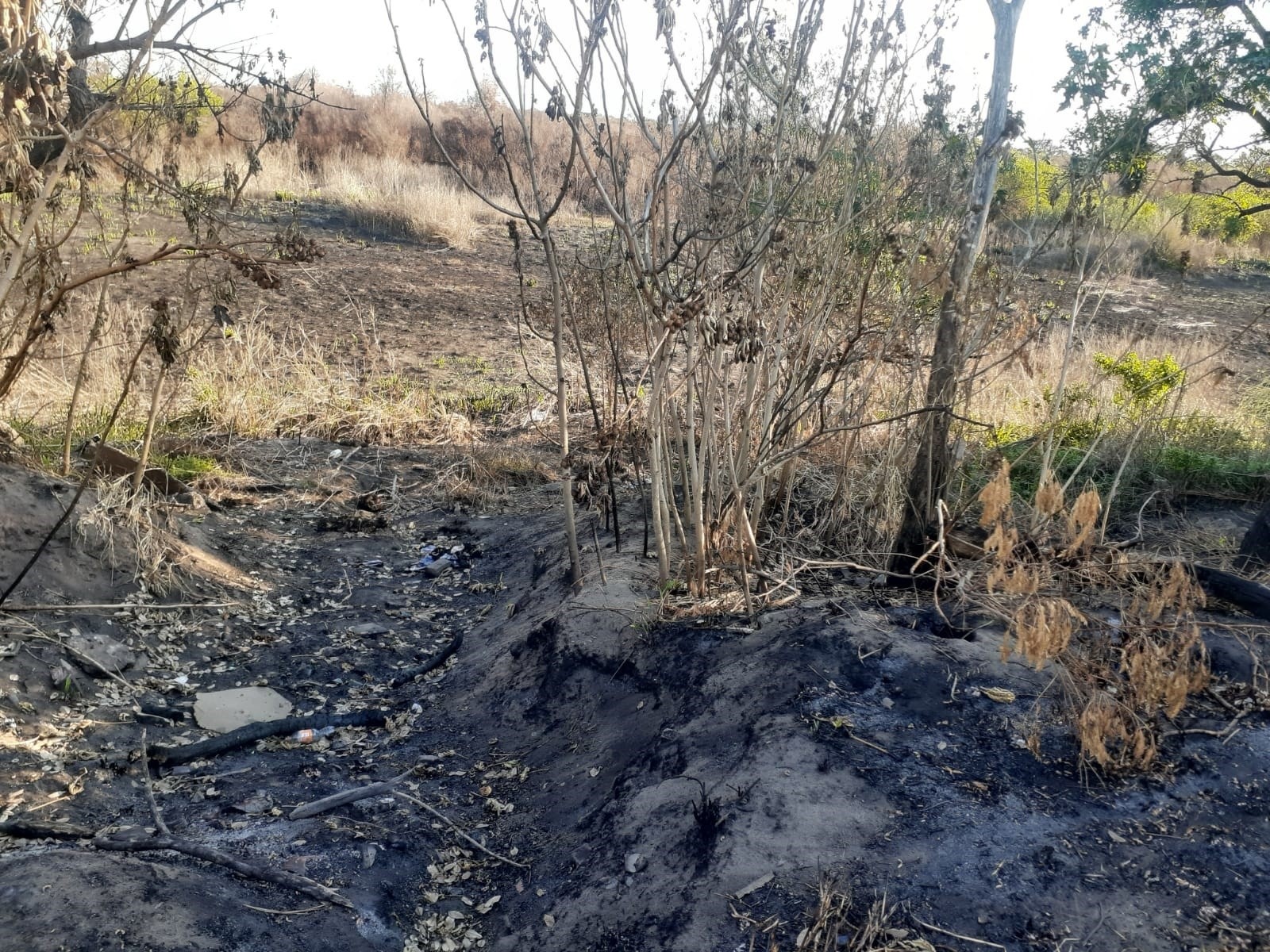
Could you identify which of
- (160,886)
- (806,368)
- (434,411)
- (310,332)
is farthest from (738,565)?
(310,332)

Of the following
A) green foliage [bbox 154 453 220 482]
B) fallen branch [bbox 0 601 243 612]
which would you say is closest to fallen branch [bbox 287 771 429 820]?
fallen branch [bbox 0 601 243 612]

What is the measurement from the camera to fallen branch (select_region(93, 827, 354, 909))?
8.92 feet

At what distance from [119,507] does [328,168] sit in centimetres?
1498

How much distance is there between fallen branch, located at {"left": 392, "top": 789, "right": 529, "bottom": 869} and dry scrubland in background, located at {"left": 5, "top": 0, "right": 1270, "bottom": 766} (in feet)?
3.84

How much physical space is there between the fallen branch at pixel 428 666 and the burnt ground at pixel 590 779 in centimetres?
7

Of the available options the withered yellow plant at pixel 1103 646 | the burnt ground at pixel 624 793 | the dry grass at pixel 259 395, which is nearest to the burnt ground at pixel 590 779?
the burnt ground at pixel 624 793

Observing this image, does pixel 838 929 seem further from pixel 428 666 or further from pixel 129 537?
pixel 129 537

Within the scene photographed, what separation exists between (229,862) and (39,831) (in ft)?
1.80

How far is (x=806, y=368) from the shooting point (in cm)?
397

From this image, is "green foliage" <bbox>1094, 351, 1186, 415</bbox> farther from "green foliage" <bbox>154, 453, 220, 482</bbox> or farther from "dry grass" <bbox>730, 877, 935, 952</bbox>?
"green foliage" <bbox>154, 453, 220, 482</bbox>

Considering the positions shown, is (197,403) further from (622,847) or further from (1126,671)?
(1126,671)

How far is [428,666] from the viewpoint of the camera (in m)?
4.30

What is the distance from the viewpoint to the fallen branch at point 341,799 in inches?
123

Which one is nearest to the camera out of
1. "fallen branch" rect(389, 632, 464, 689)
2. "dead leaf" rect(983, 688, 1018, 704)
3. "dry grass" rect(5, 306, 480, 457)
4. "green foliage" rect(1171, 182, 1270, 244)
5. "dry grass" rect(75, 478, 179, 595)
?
"dead leaf" rect(983, 688, 1018, 704)
